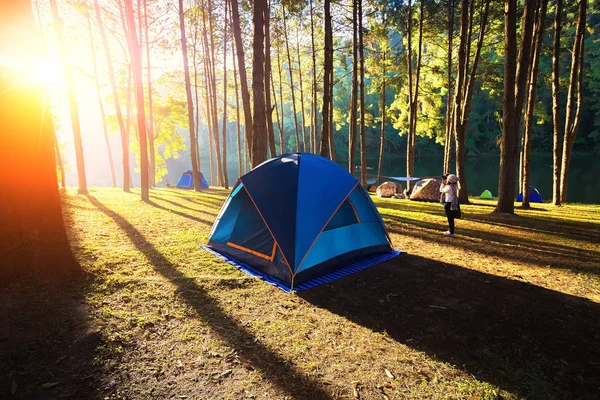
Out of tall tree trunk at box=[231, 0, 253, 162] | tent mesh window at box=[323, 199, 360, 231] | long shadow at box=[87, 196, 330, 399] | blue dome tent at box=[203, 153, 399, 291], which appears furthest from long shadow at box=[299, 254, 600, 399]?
tall tree trunk at box=[231, 0, 253, 162]

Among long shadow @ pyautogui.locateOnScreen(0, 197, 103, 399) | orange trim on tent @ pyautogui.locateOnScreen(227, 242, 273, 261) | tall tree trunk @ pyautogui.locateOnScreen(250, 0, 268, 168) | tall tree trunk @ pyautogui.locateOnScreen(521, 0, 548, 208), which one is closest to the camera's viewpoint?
long shadow @ pyautogui.locateOnScreen(0, 197, 103, 399)

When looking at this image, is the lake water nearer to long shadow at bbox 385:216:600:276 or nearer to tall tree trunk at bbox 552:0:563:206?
tall tree trunk at bbox 552:0:563:206

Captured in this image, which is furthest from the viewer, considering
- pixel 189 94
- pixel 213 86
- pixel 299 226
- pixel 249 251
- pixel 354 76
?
pixel 213 86

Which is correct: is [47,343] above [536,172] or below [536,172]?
below

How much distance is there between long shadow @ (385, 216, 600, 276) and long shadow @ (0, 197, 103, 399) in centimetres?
712

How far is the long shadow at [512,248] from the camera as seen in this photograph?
20.2ft

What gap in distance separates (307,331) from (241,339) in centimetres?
80

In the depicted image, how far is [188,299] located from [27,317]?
177cm

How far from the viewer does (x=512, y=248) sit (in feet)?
23.1

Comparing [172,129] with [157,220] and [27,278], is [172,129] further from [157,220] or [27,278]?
[27,278]

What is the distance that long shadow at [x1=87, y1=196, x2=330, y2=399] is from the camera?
2842 millimetres

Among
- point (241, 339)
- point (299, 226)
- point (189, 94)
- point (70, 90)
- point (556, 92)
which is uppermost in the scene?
point (189, 94)

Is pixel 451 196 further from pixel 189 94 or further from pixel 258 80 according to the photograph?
pixel 189 94

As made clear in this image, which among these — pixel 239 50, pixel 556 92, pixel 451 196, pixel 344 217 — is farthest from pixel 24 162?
pixel 556 92
